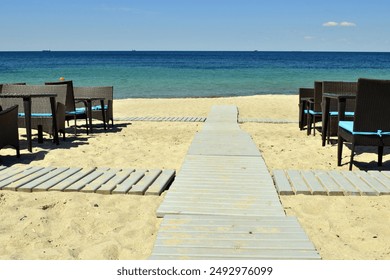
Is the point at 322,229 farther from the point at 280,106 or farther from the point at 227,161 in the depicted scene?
the point at 280,106

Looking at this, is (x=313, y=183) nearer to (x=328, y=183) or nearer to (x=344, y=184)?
(x=328, y=183)

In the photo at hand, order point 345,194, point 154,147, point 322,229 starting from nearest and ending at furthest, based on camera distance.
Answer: point 322,229 → point 345,194 → point 154,147

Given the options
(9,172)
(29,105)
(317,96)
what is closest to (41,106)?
(29,105)

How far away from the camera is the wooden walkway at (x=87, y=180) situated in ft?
13.6

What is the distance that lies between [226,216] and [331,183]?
1614mm

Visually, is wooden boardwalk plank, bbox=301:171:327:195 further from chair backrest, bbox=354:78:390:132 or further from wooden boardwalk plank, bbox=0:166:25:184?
wooden boardwalk plank, bbox=0:166:25:184

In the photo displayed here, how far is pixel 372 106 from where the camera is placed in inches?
200

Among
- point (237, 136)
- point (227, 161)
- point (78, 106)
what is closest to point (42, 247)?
point (227, 161)

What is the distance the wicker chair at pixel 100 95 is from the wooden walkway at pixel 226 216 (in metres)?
4.44

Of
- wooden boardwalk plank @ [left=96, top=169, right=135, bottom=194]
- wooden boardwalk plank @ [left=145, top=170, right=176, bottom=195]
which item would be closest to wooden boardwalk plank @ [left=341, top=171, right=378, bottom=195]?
wooden boardwalk plank @ [left=145, top=170, right=176, bottom=195]

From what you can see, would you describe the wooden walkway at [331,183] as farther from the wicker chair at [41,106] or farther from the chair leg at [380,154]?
the wicker chair at [41,106]

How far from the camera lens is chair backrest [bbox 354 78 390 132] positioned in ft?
16.4
